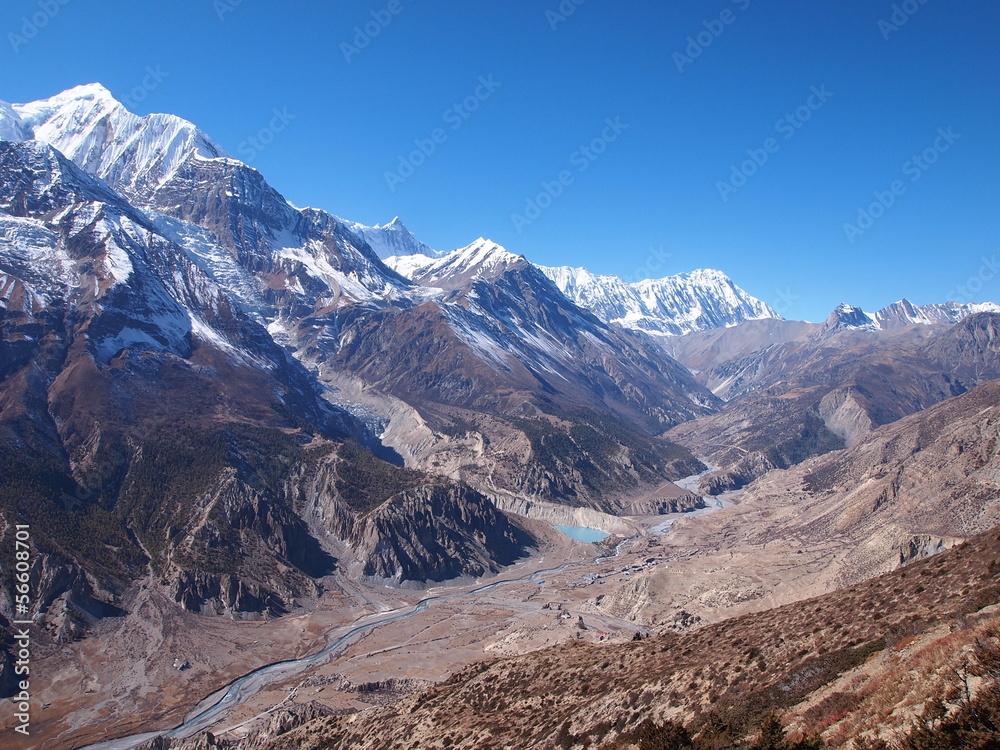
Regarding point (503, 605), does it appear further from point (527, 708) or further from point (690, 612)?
point (527, 708)

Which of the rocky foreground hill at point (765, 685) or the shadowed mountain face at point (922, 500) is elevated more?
the rocky foreground hill at point (765, 685)

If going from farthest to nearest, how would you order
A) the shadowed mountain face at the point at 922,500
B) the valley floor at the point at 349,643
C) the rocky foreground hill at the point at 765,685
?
the shadowed mountain face at the point at 922,500 < the valley floor at the point at 349,643 < the rocky foreground hill at the point at 765,685

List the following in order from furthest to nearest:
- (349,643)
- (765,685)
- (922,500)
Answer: (349,643) < (922,500) < (765,685)

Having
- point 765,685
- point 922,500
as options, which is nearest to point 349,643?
point 765,685

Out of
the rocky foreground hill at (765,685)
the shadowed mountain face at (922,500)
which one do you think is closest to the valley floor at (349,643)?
the shadowed mountain face at (922,500)

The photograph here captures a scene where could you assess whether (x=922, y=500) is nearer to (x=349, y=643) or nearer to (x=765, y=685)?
(x=765, y=685)

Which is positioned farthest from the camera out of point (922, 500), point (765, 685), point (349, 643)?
point (349, 643)

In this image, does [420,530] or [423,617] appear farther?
[420,530]

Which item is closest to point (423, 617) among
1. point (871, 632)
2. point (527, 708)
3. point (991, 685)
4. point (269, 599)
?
point (269, 599)

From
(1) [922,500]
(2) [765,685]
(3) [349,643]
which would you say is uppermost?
(2) [765,685]

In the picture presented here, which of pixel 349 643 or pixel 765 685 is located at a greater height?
pixel 765 685

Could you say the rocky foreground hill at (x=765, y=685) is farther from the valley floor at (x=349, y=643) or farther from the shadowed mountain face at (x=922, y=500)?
the shadowed mountain face at (x=922, y=500)
